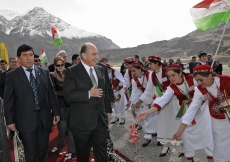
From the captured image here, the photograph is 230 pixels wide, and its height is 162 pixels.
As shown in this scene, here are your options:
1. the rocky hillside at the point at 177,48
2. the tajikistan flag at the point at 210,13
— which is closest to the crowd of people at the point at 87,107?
the tajikistan flag at the point at 210,13

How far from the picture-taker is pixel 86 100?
11.3 feet

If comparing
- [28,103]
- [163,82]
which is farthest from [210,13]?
[28,103]

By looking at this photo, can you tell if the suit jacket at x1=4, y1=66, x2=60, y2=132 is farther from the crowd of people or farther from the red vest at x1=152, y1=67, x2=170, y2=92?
the red vest at x1=152, y1=67, x2=170, y2=92

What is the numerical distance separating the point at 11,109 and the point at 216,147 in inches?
126

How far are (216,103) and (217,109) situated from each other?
9 cm

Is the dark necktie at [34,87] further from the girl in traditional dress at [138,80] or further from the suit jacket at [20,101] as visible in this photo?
the girl in traditional dress at [138,80]

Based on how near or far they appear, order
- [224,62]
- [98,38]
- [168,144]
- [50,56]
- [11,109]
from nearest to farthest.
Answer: [11,109] → [168,144] → [224,62] → [50,56] → [98,38]

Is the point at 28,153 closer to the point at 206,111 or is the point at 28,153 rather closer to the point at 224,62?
the point at 206,111

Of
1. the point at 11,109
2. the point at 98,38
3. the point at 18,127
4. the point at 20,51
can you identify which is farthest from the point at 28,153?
the point at 98,38

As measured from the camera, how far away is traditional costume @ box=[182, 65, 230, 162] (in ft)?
11.9

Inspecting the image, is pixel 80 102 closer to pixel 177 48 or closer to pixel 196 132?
pixel 196 132

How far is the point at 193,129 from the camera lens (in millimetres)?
4375

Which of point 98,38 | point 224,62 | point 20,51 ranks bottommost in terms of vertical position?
point 224,62

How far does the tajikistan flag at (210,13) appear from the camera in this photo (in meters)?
5.00
